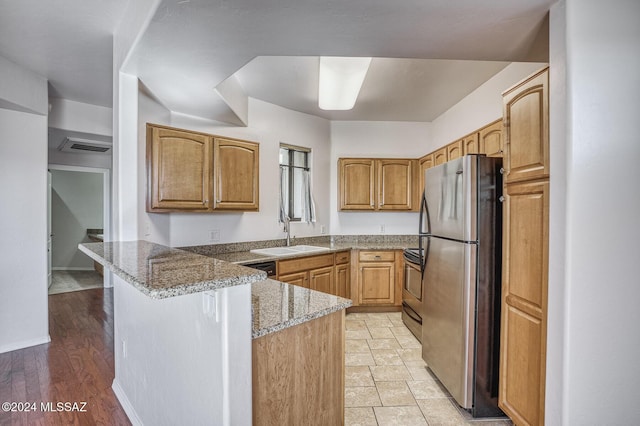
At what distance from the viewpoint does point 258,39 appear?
1716mm

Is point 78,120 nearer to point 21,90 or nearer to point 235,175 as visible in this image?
point 21,90

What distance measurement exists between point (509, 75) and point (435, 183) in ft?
4.42

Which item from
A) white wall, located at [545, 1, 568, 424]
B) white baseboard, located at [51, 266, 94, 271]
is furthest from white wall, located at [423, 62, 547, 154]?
white baseboard, located at [51, 266, 94, 271]

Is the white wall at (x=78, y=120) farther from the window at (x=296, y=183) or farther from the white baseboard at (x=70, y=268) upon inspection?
the white baseboard at (x=70, y=268)

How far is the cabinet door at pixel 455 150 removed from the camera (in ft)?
10.9

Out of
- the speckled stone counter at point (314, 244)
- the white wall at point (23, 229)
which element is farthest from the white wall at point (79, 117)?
the speckled stone counter at point (314, 244)

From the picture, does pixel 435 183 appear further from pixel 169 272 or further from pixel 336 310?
pixel 169 272

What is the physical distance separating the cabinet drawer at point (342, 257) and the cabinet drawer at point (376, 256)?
0.16 metres

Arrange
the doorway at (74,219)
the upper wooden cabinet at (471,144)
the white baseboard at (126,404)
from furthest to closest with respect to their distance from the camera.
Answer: the doorway at (74,219) < the upper wooden cabinet at (471,144) < the white baseboard at (126,404)

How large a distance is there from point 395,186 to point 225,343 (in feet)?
12.3

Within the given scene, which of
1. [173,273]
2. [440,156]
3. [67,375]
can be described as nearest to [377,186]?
[440,156]

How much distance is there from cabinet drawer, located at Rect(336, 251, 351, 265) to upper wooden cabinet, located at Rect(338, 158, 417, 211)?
2.27ft

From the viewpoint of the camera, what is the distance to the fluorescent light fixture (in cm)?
265

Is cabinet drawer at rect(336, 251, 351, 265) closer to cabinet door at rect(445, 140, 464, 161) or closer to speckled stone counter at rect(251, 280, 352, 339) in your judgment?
cabinet door at rect(445, 140, 464, 161)
